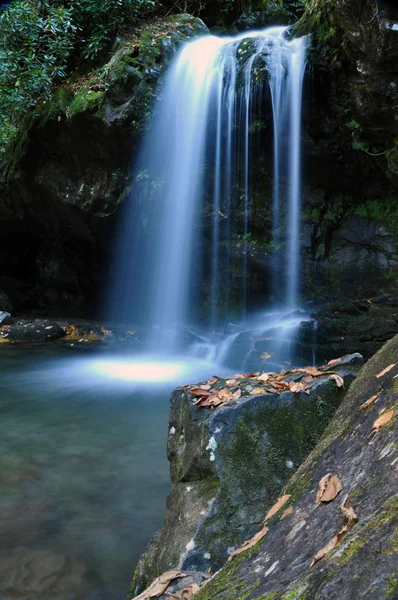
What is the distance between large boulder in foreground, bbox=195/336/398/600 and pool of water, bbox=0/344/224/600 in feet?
6.06

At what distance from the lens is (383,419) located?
5.49ft

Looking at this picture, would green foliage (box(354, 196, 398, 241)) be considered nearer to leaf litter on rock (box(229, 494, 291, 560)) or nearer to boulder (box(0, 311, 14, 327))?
boulder (box(0, 311, 14, 327))

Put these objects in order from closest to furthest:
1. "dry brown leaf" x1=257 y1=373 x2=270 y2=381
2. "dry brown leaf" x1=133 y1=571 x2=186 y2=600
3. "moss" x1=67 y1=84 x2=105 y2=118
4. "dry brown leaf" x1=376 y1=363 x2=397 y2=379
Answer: "dry brown leaf" x1=133 y1=571 x2=186 y2=600 < "dry brown leaf" x1=376 y1=363 x2=397 y2=379 < "dry brown leaf" x1=257 y1=373 x2=270 y2=381 < "moss" x1=67 y1=84 x2=105 y2=118

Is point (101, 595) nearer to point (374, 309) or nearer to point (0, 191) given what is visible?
point (374, 309)

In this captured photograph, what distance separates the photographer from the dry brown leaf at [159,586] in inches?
80.3

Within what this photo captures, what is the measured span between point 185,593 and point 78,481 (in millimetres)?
2914

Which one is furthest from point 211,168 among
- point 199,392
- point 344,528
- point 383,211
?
point 344,528

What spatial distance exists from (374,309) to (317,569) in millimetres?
8435

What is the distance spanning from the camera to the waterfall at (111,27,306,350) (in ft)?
34.3

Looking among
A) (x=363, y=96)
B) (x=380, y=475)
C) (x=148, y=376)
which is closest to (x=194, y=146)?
(x=363, y=96)

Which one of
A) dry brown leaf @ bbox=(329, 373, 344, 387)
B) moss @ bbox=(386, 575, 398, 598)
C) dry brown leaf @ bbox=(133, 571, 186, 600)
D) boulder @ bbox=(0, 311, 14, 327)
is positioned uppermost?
moss @ bbox=(386, 575, 398, 598)

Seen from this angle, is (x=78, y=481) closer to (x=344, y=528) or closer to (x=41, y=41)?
(x=344, y=528)

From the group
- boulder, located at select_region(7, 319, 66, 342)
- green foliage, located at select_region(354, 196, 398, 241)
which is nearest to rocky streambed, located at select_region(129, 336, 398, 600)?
green foliage, located at select_region(354, 196, 398, 241)

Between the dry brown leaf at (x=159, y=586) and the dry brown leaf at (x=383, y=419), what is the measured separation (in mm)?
1191
